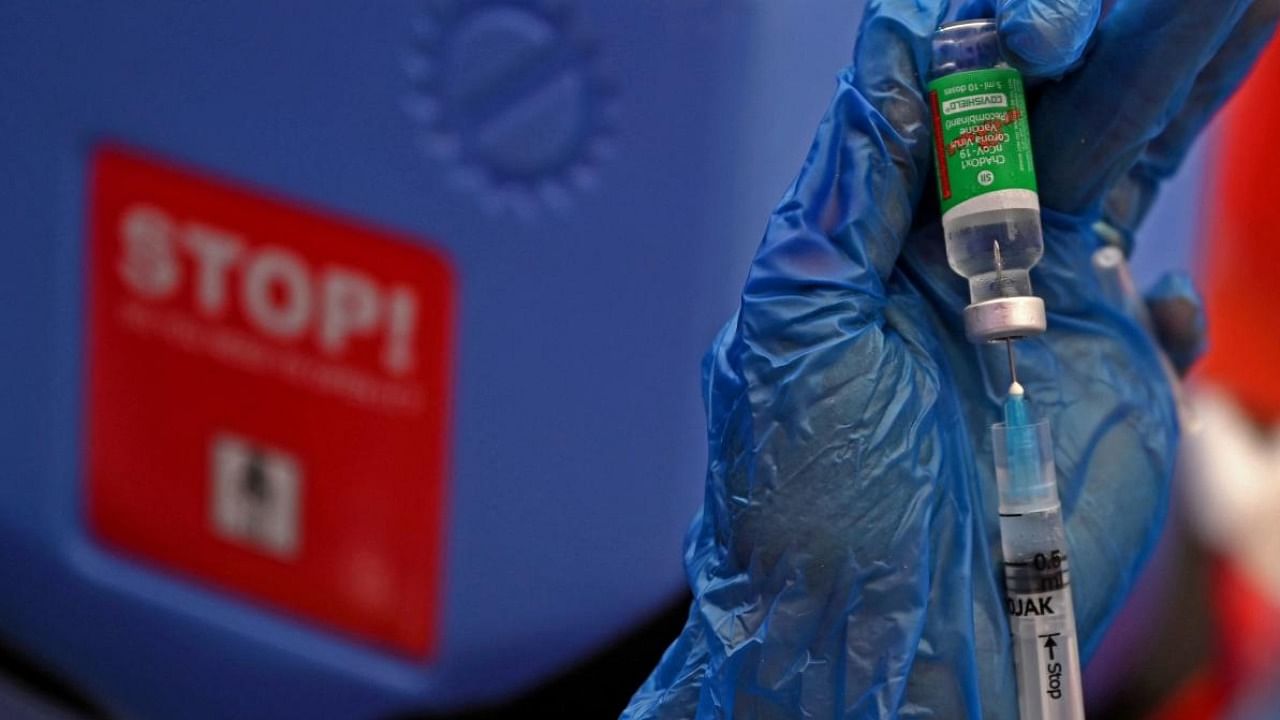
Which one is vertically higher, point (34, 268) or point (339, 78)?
point (339, 78)

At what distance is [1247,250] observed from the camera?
1.69 metres

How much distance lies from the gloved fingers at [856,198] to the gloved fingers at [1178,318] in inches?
12.6

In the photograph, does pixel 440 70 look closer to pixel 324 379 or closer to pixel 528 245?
pixel 528 245

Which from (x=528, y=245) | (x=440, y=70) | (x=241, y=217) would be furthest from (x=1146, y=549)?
(x=241, y=217)

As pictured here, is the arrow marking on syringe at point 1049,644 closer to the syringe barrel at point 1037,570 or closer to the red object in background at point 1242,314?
the syringe barrel at point 1037,570

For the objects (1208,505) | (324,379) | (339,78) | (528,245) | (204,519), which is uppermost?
(339,78)

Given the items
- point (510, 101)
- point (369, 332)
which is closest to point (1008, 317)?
point (510, 101)

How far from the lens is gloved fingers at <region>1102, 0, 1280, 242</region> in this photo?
944mm

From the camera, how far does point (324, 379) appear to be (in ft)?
3.83

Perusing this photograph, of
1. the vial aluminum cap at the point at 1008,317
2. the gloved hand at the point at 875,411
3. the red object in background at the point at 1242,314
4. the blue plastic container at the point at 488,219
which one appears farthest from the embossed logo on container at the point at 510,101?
the red object in background at the point at 1242,314

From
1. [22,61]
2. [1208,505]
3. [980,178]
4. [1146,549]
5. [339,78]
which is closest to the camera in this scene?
[980,178]

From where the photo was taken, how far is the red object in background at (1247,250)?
5.35 ft

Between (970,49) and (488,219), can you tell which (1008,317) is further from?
(488,219)

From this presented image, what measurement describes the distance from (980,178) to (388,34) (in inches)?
17.9
